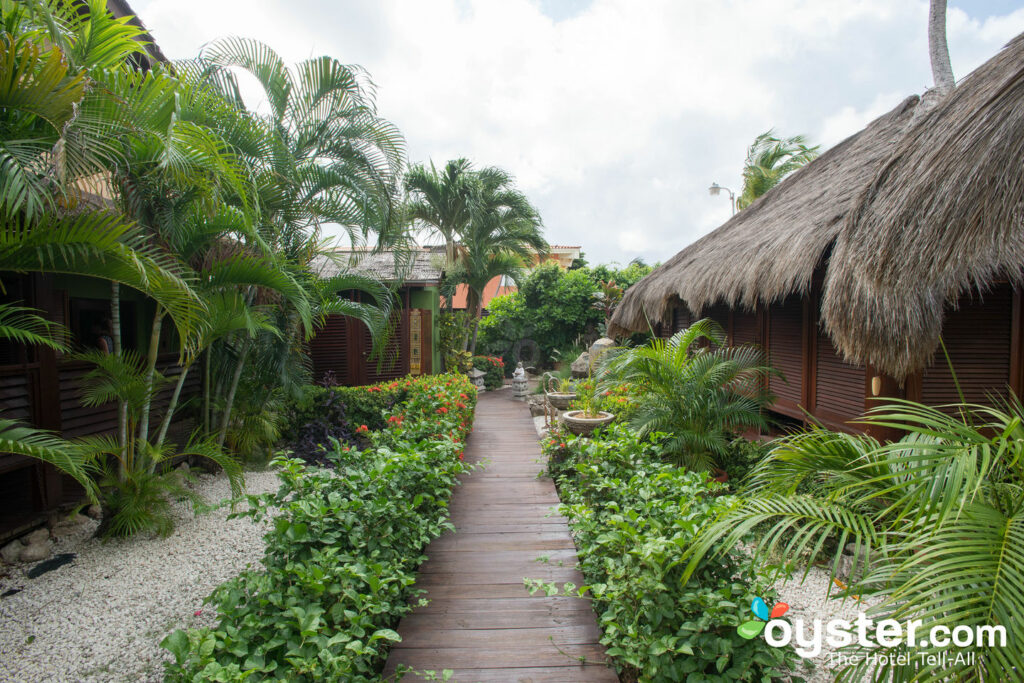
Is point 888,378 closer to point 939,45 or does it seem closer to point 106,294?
point 939,45

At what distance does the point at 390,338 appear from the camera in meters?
11.4

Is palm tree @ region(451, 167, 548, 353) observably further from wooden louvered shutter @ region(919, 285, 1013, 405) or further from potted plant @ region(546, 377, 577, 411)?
wooden louvered shutter @ region(919, 285, 1013, 405)

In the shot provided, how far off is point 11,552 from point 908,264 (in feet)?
22.0

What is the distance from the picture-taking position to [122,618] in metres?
3.31

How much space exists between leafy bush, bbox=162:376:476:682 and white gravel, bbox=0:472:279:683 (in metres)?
0.80

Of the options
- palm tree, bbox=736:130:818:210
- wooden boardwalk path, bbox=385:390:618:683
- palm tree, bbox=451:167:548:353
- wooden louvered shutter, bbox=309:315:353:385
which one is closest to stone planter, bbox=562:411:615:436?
wooden boardwalk path, bbox=385:390:618:683

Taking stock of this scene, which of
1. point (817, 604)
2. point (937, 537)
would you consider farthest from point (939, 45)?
point (937, 537)

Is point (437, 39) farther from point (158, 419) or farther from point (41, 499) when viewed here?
point (41, 499)

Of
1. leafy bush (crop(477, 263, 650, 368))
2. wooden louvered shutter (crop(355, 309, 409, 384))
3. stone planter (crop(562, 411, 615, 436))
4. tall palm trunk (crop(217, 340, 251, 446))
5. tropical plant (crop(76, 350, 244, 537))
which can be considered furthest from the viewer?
leafy bush (crop(477, 263, 650, 368))

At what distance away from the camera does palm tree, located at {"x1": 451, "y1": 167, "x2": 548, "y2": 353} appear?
41.9 feet

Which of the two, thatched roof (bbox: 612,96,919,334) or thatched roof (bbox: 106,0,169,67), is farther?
thatched roof (bbox: 106,0,169,67)

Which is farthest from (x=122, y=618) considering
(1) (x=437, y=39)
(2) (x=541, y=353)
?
(2) (x=541, y=353)

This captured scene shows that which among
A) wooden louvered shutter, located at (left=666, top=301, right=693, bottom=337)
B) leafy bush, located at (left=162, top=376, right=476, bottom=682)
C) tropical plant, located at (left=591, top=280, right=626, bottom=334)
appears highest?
tropical plant, located at (left=591, top=280, right=626, bottom=334)

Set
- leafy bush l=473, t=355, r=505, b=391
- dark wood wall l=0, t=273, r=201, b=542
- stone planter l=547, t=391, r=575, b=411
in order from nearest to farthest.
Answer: dark wood wall l=0, t=273, r=201, b=542
stone planter l=547, t=391, r=575, b=411
leafy bush l=473, t=355, r=505, b=391
